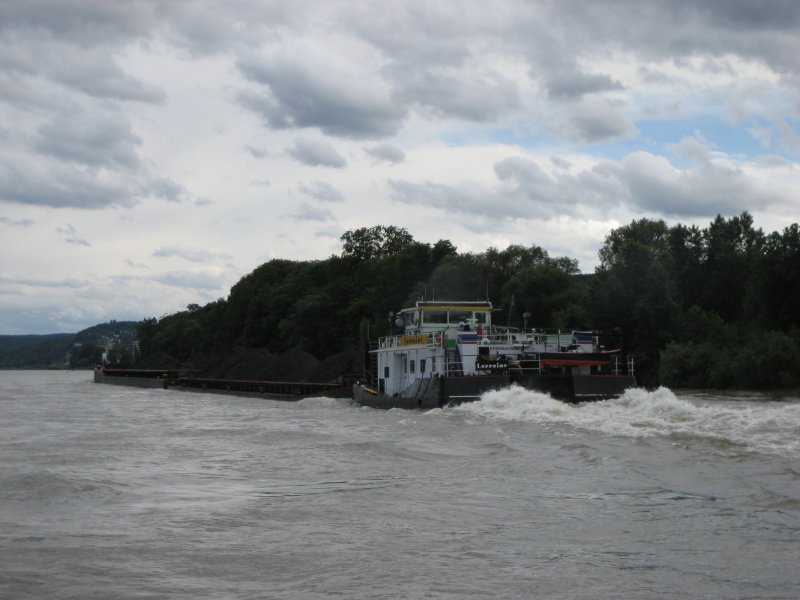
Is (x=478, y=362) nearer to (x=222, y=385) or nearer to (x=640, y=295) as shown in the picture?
(x=640, y=295)

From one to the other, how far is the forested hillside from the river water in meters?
36.4

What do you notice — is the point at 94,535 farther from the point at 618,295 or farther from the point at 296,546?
the point at 618,295

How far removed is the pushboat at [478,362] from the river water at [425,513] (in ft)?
16.9

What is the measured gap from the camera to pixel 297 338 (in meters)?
122

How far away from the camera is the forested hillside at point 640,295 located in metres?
64.8

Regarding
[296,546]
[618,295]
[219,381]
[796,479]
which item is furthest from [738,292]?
[296,546]

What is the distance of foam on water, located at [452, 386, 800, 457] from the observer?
72.3 feet

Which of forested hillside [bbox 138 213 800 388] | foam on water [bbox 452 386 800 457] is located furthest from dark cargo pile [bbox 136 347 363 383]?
foam on water [bbox 452 386 800 457]

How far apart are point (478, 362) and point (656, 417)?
358 inches

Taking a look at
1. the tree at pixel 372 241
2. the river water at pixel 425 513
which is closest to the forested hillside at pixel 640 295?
the tree at pixel 372 241

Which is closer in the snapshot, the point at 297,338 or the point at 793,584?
the point at 793,584

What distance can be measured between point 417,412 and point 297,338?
8651 cm

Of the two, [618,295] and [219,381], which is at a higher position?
[618,295]

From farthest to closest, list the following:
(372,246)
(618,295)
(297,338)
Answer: (372,246) < (297,338) < (618,295)
